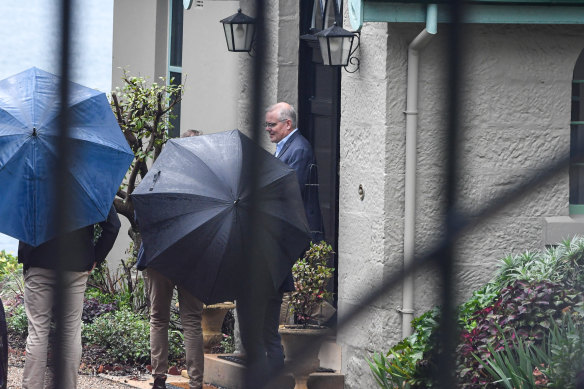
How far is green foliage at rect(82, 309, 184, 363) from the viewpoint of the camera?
8.48 metres

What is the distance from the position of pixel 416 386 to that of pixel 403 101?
2132 mm

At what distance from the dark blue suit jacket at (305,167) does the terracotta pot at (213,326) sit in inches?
54.6

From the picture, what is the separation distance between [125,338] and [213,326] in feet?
2.72

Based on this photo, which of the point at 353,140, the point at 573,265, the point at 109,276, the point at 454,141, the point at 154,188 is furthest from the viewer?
the point at 109,276

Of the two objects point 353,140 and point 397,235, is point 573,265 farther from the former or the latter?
point 353,140

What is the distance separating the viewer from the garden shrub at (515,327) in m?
A: 4.69

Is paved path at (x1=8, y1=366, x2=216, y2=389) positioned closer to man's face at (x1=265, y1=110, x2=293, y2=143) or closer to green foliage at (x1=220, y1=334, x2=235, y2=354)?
green foliage at (x1=220, y1=334, x2=235, y2=354)

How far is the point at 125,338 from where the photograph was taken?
27.9 feet

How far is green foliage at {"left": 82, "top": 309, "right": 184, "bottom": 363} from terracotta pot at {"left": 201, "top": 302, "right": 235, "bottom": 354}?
1.73ft


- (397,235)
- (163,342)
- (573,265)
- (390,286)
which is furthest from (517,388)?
(390,286)

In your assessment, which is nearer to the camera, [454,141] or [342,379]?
[454,141]

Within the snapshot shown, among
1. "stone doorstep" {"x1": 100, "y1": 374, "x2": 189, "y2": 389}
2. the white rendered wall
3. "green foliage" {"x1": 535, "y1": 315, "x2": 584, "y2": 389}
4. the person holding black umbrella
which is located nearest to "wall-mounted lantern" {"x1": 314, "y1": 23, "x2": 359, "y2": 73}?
the white rendered wall

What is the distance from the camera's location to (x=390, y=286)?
117cm

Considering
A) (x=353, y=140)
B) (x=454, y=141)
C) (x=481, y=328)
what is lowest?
(x=481, y=328)
